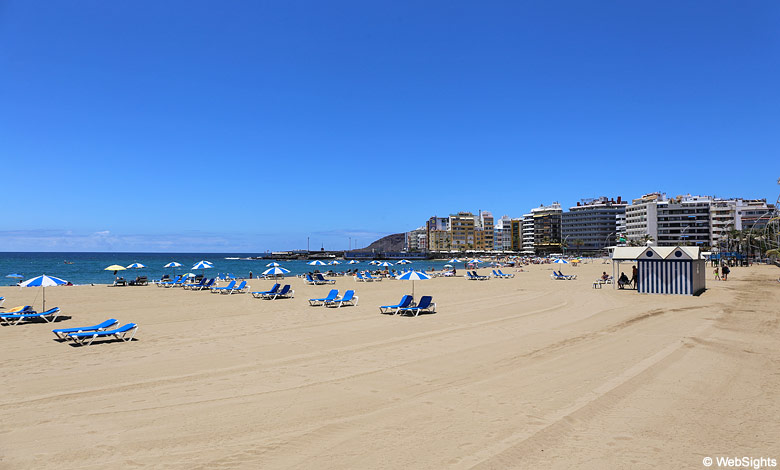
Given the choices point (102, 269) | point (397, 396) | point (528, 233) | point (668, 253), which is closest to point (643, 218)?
point (528, 233)

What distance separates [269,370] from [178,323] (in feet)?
24.7

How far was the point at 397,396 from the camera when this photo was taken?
685cm

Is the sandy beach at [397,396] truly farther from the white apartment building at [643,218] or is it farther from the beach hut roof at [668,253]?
the white apartment building at [643,218]

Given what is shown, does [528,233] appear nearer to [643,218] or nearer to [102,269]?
[643,218]

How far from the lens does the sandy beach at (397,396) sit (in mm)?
4949

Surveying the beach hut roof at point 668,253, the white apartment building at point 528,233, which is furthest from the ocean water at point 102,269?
the white apartment building at point 528,233

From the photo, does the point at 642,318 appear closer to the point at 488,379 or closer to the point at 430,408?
the point at 488,379

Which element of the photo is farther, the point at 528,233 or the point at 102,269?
the point at 528,233

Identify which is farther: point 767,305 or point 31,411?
point 767,305

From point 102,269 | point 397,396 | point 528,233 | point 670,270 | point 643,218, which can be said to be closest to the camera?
point 397,396

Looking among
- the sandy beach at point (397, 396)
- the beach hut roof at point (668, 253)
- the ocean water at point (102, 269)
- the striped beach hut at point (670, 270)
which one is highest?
the beach hut roof at point (668, 253)

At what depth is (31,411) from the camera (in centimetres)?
625

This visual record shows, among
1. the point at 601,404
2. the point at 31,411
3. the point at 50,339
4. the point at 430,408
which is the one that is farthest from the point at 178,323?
the point at 601,404

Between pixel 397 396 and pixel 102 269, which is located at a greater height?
pixel 397 396
